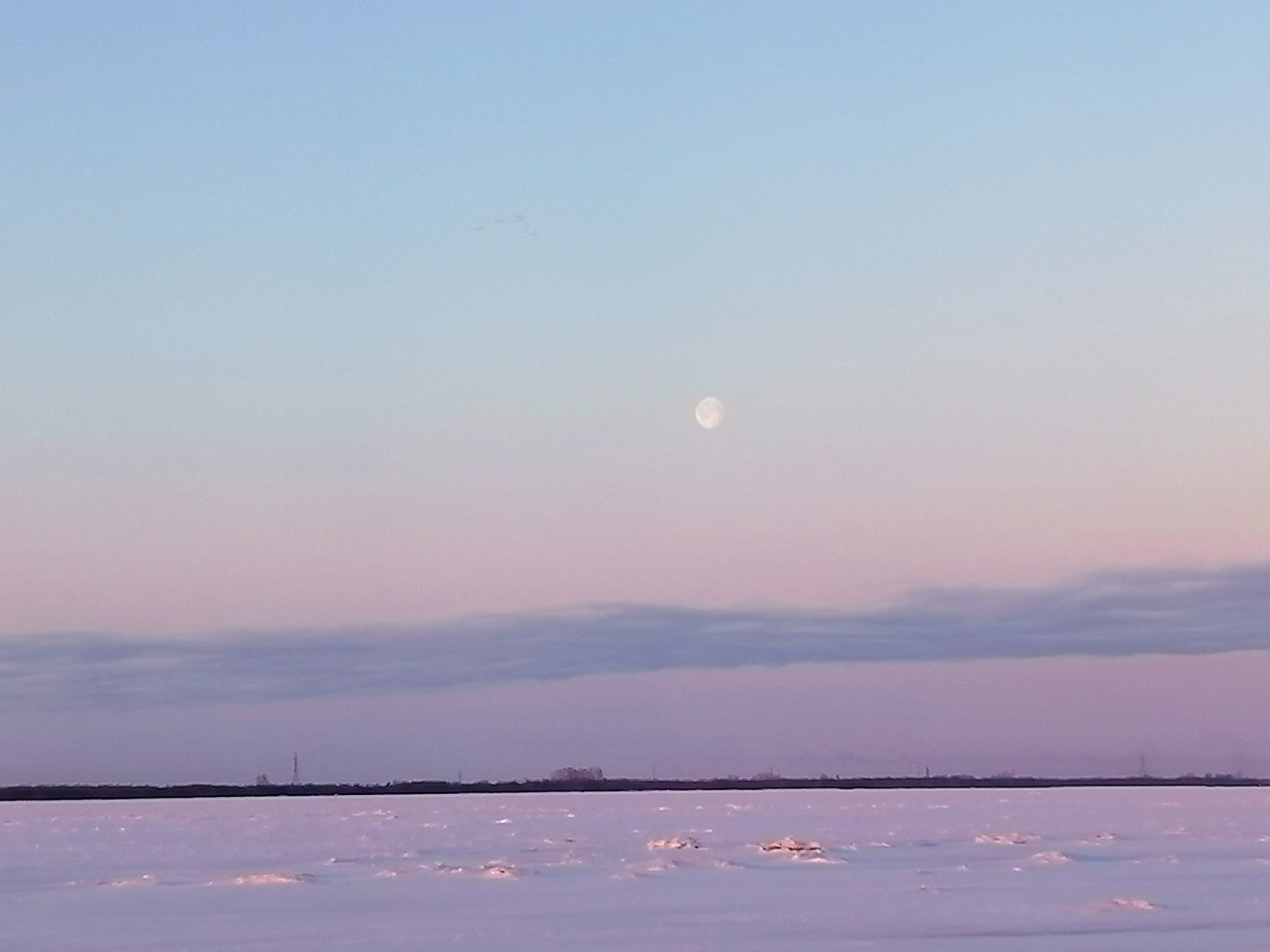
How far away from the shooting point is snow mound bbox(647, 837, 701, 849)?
41.8 m

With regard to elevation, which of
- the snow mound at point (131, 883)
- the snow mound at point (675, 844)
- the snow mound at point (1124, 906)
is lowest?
the snow mound at point (1124, 906)

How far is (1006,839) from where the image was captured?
154 feet

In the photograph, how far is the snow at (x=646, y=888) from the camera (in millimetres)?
22422

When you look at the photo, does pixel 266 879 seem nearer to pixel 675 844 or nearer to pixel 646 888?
pixel 646 888

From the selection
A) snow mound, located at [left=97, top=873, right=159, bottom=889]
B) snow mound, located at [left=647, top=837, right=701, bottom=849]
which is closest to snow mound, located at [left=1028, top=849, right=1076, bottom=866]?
snow mound, located at [left=647, top=837, right=701, bottom=849]

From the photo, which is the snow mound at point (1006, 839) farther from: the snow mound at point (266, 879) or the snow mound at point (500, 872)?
the snow mound at point (266, 879)

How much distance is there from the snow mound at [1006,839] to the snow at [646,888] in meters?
0.13

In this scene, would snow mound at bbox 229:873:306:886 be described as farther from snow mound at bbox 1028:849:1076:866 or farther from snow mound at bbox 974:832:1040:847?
snow mound at bbox 974:832:1040:847

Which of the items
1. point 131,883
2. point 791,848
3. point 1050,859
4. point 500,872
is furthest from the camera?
point 791,848

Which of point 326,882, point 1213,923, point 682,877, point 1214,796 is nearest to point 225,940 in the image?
point 326,882

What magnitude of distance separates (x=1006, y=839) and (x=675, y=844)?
33.9 feet

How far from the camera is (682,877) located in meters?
32.1

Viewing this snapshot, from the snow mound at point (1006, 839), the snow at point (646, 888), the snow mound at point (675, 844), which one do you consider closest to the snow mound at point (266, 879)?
the snow at point (646, 888)

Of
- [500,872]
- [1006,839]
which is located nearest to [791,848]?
[1006,839]
